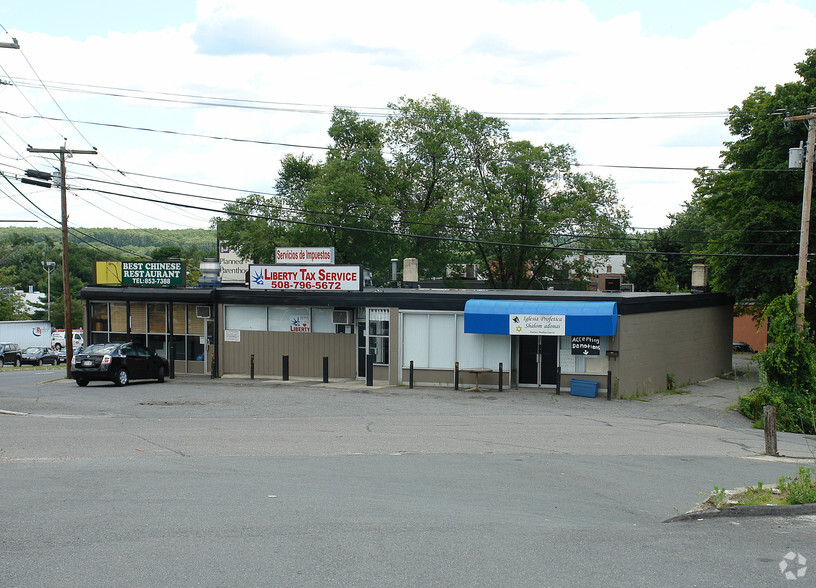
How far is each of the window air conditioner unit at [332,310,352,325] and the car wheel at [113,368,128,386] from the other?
7564 mm

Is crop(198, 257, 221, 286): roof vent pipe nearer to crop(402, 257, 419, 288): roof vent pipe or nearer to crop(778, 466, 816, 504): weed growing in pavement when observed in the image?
crop(402, 257, 419, 288): roof vent pipe

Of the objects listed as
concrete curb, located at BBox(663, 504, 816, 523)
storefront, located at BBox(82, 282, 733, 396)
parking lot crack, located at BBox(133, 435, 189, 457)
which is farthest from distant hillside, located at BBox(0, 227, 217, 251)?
concrete curb, located at BBox(663, 504, 816, 523)

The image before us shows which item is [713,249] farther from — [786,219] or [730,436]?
[730,436]

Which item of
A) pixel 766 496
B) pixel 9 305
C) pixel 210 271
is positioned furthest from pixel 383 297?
pixel 9 305

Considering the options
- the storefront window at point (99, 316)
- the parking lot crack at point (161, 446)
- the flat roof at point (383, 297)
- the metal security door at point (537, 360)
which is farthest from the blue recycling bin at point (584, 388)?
the storefront window at point (99, 316)

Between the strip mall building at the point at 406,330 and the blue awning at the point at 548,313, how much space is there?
33 millimetres

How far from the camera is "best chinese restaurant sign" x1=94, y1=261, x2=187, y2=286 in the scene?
28.0m

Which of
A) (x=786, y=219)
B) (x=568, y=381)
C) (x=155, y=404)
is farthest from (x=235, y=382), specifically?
(x=786, y=219)

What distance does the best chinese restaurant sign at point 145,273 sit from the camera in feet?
91.8

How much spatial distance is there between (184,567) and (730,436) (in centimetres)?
1416

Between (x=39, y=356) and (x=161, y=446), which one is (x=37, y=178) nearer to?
(x=161, y=446)

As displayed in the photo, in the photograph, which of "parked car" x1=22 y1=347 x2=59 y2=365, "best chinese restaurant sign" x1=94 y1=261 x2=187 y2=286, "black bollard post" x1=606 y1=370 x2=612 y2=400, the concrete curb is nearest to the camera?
the concrete curb

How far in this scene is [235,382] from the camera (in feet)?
83.7

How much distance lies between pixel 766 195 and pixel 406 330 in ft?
63.0
